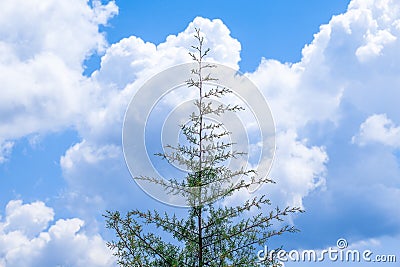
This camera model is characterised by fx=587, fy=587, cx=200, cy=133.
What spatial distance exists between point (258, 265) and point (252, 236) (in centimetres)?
55

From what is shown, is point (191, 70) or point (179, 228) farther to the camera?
point (191, 70)

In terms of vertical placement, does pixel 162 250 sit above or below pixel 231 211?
below

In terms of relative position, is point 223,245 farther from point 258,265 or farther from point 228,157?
point 228,157

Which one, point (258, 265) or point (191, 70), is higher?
point (191, 70)

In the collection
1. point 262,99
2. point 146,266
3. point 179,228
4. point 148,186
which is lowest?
point 146,266

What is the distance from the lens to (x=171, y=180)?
11.5 meters

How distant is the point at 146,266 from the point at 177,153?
2.28m

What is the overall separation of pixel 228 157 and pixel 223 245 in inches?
69.0

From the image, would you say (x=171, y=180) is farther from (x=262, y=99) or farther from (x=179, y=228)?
(x=262, y=99)

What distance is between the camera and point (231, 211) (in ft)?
37.2

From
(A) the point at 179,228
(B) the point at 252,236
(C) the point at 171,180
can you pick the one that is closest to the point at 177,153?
(C) the point at 171,180

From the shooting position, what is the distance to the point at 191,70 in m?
12.2

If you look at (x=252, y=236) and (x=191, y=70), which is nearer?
(x=252, y=236)

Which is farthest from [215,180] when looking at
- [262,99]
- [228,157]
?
[262,99]
